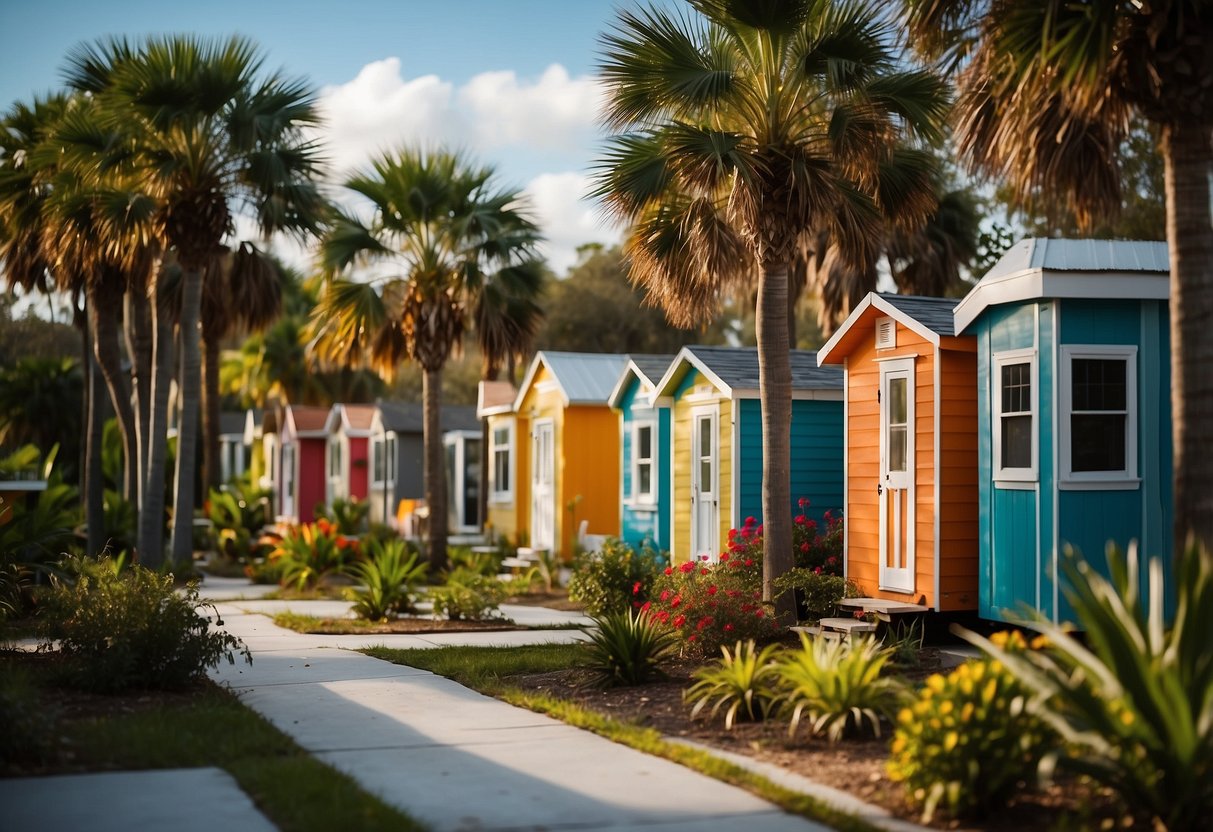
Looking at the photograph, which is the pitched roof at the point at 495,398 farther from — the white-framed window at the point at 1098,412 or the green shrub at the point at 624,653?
the white-framed window at the point at 1098,412

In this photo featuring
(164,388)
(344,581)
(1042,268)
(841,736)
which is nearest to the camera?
(841,736)

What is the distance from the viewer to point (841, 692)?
841cm

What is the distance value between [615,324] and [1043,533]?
129 feet

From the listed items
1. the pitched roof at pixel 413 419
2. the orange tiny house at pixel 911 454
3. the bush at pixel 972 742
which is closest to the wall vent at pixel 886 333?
the orange tiny house at pixel 911 454

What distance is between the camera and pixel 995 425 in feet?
39.8

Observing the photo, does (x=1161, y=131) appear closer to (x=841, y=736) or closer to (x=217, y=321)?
Result: (x=841, y=736)

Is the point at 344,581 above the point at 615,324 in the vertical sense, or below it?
below

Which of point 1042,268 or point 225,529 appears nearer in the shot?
point 1042,268

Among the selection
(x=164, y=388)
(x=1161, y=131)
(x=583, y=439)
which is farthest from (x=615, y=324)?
(x=1161, y=131)

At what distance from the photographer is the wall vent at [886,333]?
13867mm

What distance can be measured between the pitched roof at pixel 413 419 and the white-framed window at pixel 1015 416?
23719 mm

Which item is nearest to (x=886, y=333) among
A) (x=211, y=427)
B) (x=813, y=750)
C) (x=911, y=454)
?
(x=911, y=454)

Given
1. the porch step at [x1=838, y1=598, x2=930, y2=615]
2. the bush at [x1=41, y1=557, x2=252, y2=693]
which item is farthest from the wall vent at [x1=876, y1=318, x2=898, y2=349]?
the bush at [x1=41, y1=557, x2=252, y2=693]

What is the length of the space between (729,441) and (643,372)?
3080 millimetres
